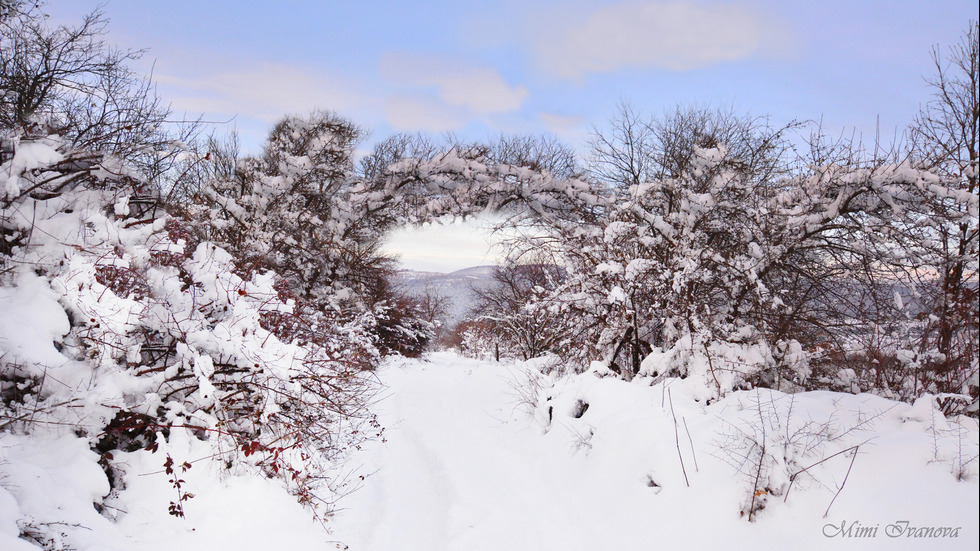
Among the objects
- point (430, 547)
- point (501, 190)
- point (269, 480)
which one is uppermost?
point (501, 190)

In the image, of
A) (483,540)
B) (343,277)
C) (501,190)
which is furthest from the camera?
(343,277)

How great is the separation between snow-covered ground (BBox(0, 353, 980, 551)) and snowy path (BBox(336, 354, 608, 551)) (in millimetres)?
24

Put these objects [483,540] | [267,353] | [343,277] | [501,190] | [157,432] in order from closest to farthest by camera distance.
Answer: [157,432] → [267,353] → [483,540] → [501,190] → [343,277]

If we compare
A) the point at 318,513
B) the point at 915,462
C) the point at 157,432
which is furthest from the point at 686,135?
the point at 157,432

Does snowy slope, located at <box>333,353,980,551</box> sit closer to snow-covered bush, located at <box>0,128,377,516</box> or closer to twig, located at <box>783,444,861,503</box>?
twig, located at <box>783,444,861,503</box>

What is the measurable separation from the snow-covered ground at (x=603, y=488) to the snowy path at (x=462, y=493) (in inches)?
0.9

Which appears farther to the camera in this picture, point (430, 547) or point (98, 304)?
point (430, 547)

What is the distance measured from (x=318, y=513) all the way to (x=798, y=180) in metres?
6.59

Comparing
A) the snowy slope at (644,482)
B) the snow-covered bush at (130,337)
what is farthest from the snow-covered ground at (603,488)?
the snow-covered bush at (130,337)

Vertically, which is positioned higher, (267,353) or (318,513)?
(267,353)

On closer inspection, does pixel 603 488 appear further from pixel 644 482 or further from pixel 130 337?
pixel 130 337

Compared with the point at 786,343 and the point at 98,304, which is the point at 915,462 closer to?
the point at 786,343

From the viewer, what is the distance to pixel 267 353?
392cm

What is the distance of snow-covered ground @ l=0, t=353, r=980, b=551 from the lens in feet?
9.23
